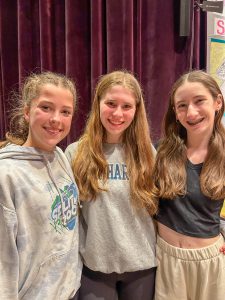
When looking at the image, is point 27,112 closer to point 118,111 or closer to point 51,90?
point 51,90

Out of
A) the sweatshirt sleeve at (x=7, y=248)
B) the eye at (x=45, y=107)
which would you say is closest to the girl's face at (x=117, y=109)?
the eye at (x=45, y=107)

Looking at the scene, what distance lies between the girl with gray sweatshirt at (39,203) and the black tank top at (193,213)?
0.39 metres

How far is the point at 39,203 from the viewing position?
3.12 feet

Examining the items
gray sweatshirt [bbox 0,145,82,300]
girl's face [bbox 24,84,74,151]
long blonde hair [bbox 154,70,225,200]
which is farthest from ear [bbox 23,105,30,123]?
long blonde hair [bbox 154,70,225,200]

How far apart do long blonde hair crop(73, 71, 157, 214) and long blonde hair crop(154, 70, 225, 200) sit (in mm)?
52

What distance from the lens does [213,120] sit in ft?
4.12

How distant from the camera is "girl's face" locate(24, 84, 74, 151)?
3.27 ft

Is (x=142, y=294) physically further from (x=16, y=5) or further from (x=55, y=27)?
(x=16, y=5)

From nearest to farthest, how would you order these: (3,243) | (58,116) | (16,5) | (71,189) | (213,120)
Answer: (3,243)
(58,116)
(71,189)
(213,120)
(16,5)

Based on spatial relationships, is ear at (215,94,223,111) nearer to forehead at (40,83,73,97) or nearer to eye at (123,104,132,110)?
eye at (123,104,132,110)

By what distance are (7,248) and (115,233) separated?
1.36 ft

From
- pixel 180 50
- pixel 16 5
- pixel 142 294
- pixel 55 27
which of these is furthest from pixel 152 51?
pixel 142 294

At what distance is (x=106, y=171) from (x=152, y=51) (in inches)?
34.0

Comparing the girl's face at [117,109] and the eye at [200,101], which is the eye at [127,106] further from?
the eye at [200,101]
